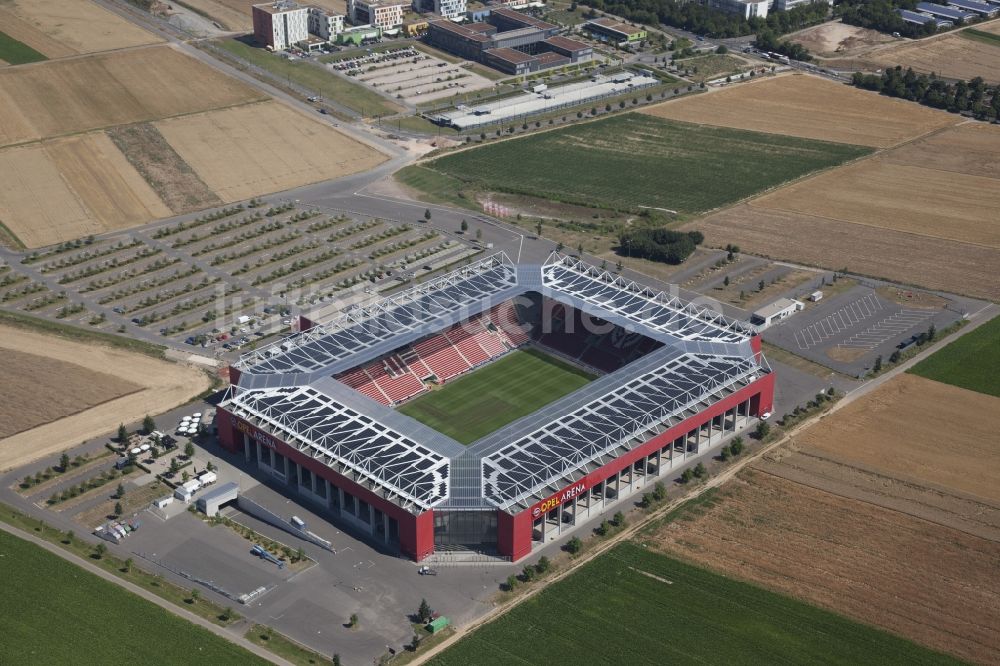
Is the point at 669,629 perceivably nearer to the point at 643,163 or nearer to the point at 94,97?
the point at 643,163

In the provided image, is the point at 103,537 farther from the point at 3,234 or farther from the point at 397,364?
the point at 3,234

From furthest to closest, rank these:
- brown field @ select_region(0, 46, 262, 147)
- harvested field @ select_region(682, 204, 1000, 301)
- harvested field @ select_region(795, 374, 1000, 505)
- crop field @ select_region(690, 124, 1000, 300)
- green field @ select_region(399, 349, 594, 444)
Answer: brown field @ select_region(0, 46, 262, 147), crop field @ select_region(690, 124, 1000, 300), harvested field @ select_region(682, 204, 1000, 301), green field @ select_region(399, 349, 594, 444), harvested field @ select_region(795, 374, 1000, 505)

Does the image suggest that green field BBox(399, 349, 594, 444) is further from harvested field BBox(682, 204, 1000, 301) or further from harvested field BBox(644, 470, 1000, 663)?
harvested field BBox(682, 204, 1000, 301)

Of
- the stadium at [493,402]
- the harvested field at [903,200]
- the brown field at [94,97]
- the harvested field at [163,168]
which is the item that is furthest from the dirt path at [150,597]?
the harvested field at [903,200]

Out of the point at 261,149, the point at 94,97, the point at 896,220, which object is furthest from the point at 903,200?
the point at 94,97

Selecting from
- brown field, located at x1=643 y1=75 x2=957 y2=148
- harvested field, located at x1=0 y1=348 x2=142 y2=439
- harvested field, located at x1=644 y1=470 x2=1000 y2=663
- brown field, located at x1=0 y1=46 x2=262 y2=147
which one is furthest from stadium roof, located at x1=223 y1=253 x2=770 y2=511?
brown field, located at x1=0 y1=46 x2=262 y2=147

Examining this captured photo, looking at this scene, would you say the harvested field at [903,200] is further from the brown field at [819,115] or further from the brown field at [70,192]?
the brown field at [70,192]
